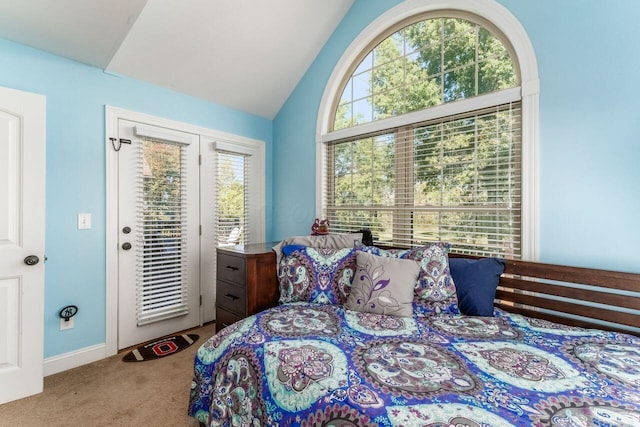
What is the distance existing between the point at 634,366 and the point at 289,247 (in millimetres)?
1814

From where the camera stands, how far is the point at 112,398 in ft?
5.89

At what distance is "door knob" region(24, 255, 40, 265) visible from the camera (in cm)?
182

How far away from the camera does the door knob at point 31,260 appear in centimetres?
182

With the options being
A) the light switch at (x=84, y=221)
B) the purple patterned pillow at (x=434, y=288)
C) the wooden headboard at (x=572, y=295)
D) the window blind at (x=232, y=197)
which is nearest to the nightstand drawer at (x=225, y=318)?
the window blind at (x=232, y=197)

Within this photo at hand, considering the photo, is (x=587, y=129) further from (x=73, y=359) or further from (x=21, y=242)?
(x=73, y=359)

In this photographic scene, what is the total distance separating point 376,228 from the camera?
264 centimetres

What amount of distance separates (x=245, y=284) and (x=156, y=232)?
3.63 ft

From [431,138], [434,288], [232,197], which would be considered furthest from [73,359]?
[431,138]

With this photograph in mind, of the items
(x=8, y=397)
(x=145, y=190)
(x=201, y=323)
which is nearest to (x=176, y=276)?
(x=201, y=323)

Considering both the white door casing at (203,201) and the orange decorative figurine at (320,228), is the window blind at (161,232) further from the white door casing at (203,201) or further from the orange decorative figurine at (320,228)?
the orange decorative figurine at (320,228)

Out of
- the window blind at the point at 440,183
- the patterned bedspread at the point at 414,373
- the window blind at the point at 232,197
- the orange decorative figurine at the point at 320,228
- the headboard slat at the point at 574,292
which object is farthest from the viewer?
the window blind at the point at 232,197

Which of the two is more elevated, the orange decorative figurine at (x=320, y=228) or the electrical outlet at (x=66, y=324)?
the orange decorative figurine at (x=320, y=228)

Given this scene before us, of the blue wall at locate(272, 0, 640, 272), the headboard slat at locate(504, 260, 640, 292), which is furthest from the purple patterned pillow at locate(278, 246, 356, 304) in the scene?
the blue wall at locate(272, 0, 640, 272)

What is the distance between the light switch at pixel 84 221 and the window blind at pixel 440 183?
208 centimetres
